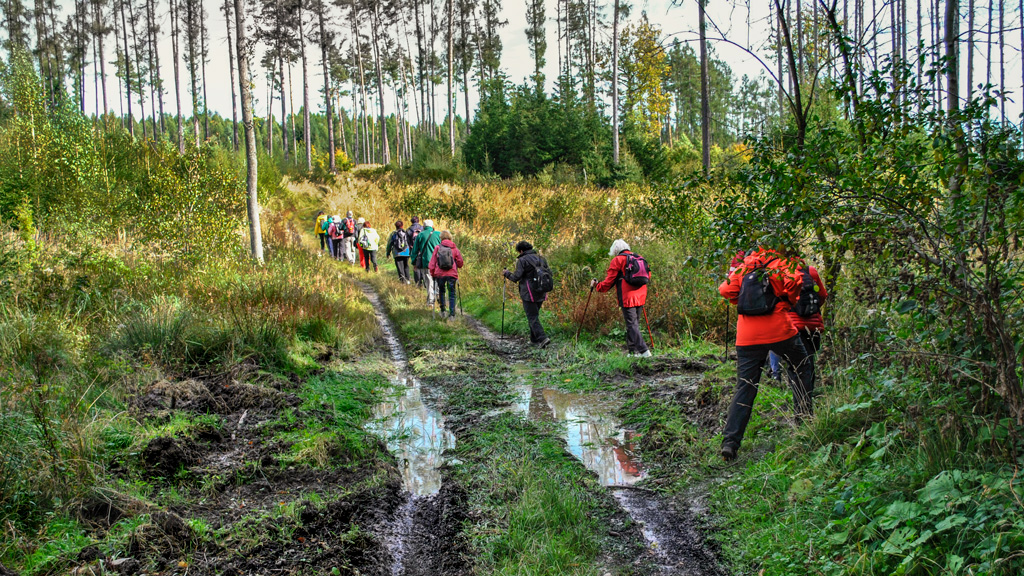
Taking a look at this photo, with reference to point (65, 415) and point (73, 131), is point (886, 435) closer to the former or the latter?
point (65, 415)

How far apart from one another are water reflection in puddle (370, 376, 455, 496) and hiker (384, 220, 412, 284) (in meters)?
8.20

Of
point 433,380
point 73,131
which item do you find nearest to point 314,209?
point 73,131

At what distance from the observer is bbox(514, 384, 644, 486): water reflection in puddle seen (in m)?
5.32

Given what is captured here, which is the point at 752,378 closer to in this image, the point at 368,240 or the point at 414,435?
the point at 414,435

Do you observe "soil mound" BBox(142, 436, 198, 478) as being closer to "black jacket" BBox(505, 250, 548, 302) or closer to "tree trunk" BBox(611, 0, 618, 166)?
"black jacket" BBox(505, 250, 548, 302)

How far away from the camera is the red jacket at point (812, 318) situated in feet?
16.6

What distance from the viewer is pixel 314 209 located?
32.5 metres

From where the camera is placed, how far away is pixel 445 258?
12148 mm

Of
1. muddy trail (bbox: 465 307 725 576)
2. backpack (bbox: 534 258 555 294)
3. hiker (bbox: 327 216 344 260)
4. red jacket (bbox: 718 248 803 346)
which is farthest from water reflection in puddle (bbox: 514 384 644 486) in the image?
hiker (bbox: 327 216 344 260)

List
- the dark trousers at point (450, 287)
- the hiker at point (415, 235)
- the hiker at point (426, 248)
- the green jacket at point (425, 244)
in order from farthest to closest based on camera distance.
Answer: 1. the hiker at point (415, 235)
2. the green jacket at point (425, 244)
3. the hiker at point (426, 248)
4. the dark trousers at point (450, 287)

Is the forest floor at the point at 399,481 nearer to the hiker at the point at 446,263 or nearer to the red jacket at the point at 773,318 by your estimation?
the red jacket at the point at 773,318

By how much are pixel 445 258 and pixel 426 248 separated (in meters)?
2.30

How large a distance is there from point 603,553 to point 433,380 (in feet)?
15.7

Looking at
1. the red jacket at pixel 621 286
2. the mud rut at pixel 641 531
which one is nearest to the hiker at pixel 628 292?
the red jacket at pixel 621 286
